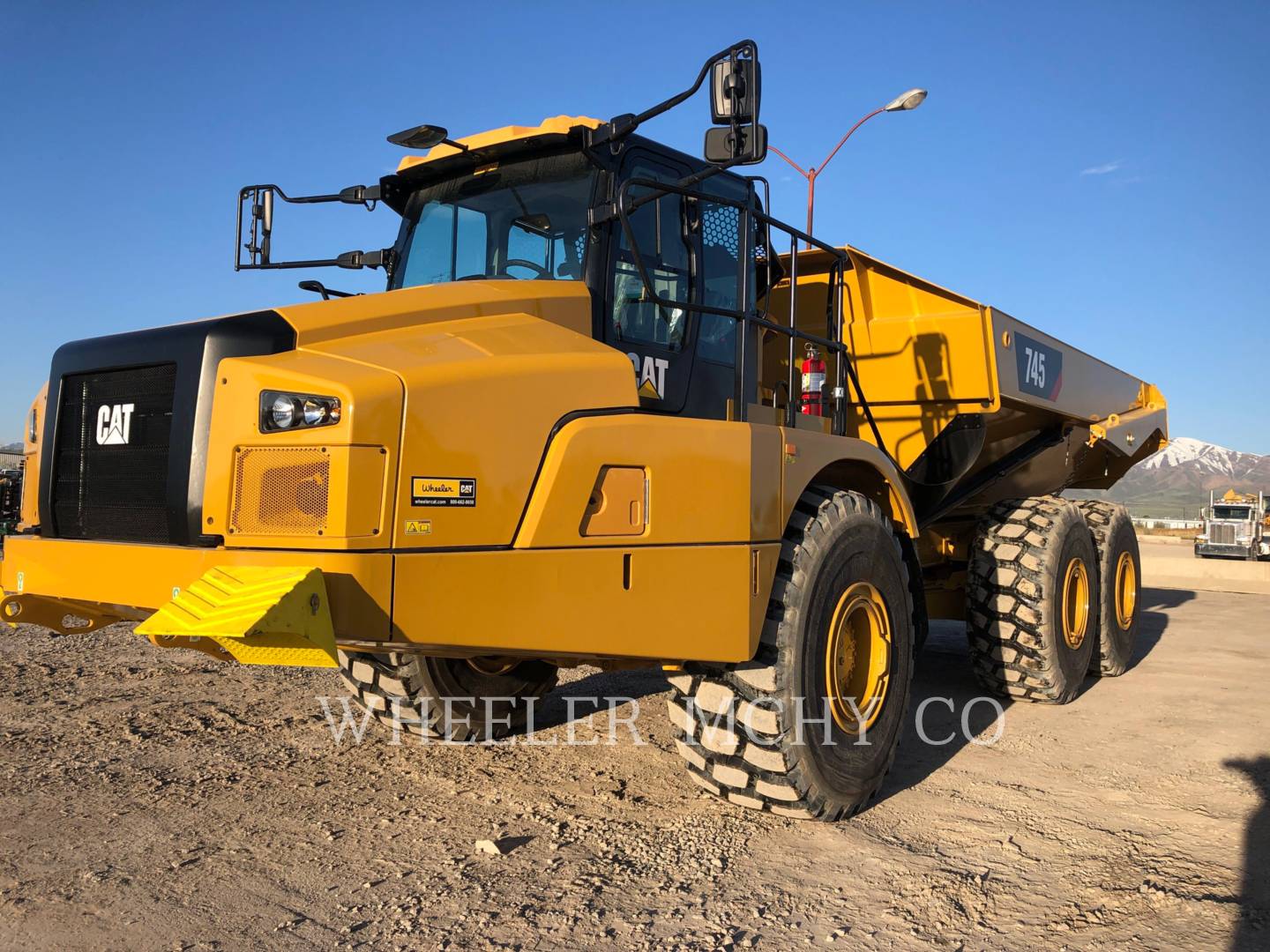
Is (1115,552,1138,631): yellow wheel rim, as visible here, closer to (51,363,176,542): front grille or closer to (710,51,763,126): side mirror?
(710,51,763,126): side mirror

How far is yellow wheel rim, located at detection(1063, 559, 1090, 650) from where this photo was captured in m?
7.02

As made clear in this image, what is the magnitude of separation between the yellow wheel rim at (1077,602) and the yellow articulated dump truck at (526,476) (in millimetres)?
2276

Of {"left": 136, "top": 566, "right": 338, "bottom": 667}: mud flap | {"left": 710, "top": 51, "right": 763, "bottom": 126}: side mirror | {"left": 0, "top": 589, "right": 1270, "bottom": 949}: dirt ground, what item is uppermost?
{"left": 710, "top": 51, "right": 763, "bottom": 126}: side mirror

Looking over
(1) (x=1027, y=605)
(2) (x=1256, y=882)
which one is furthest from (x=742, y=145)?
(1) (x=1027, y=605)

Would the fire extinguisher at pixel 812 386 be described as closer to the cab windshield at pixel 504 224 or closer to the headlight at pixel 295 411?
the cab windshield at pixel 504 224

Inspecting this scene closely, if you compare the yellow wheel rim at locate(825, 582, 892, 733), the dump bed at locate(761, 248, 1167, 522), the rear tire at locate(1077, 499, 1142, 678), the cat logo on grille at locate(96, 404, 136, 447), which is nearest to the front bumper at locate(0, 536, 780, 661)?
the cat logo on grille at locate(96, 404, 136, 447)

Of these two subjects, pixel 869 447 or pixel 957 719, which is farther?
pixel 957 719

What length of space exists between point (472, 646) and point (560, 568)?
38 centimetres

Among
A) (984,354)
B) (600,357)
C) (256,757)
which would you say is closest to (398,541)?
(600,357)

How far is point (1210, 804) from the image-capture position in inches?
175

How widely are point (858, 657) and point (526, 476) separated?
6.98ft

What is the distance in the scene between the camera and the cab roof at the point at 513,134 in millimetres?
4141

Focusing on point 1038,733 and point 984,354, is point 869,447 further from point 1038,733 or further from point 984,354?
point 1038,733

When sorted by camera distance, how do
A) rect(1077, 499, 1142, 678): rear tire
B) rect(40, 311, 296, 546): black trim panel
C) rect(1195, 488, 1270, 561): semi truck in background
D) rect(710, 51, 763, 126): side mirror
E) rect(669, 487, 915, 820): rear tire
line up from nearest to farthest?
rect(40, 311, 296, 546): black trim panel → rect(710, 51, 763, 126): side mirror → rect(669, 487, 915, 820): rear tire → rect(1077, 499, 1142, 678): rear tire → rect(1195, 488, 1270, 561): semi truck in background
